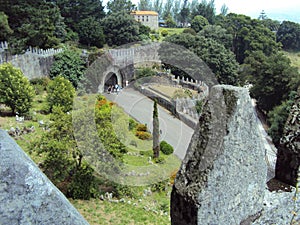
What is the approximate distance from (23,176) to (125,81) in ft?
90.2

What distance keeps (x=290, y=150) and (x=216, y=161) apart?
1.18 metres

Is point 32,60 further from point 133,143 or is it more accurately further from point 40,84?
point 133,143

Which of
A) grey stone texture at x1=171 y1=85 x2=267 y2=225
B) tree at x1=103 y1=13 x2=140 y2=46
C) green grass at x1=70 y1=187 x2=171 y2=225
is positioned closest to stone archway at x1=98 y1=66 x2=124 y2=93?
tree at x1=103 y1=13 x2=140 y2=46

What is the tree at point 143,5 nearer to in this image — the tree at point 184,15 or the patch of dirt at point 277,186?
the tree at point 184,15

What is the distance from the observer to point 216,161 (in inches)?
72.4

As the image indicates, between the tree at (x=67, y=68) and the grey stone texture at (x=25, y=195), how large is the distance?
25.5 m

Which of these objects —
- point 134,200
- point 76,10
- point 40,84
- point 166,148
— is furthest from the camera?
point 76,10

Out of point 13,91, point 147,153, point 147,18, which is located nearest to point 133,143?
point 147,153

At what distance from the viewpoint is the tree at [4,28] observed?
20.8 metres

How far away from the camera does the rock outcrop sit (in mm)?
2660

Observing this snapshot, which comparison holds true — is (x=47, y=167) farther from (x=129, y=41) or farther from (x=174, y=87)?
(x=129, y=41)

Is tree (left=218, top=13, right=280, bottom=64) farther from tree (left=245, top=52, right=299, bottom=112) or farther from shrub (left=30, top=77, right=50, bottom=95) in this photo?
shrub (left=30, top=77, right=50, bottom=95)

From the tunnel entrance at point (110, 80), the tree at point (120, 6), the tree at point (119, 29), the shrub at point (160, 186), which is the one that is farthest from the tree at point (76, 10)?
the shrub at point (160, 186)

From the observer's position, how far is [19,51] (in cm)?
2270
